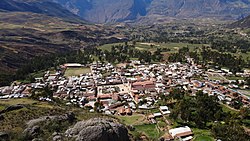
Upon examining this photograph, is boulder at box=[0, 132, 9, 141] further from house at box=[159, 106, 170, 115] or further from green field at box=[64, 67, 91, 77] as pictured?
green field at box=[64, 67, 91, 77]

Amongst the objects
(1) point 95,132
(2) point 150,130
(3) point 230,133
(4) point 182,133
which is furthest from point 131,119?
(1) point 95,132

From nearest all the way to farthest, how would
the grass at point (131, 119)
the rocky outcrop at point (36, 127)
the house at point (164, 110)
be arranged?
the rocky outcrop at point (36, 127) → the grass at point (131, 119) → the house at point (164, 110)

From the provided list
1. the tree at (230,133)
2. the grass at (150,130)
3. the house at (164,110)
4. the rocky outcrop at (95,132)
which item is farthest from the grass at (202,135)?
the rocky outcrop at (95,132)

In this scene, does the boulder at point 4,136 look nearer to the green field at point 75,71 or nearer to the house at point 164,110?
the house at point 164,110

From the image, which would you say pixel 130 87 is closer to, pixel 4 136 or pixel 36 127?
pixel 36 127

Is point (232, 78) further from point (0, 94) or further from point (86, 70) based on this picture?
point (0, 94)

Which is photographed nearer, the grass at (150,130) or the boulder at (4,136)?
the boulder at (4,136)
